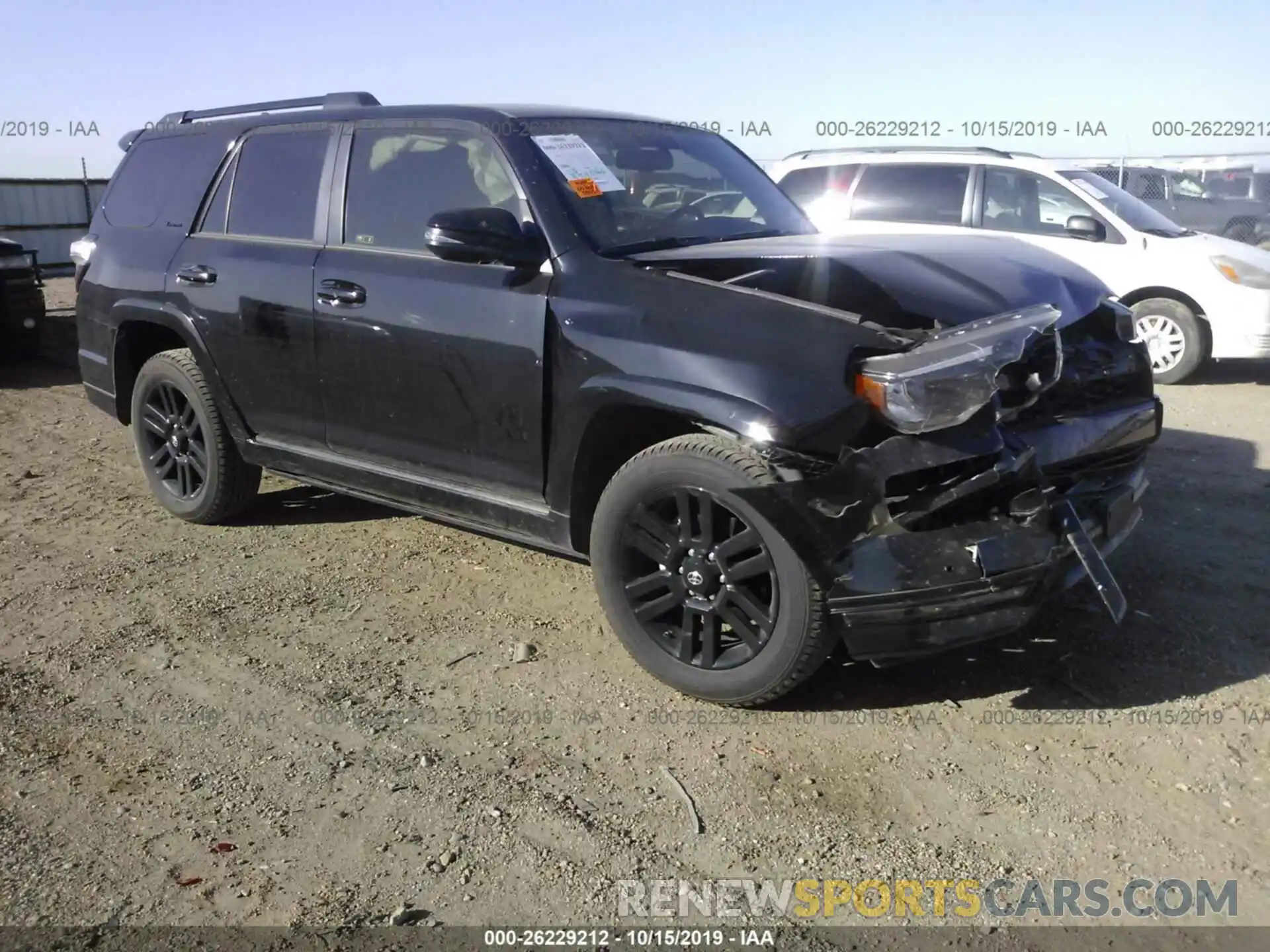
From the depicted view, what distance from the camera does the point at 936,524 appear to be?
3180 mm

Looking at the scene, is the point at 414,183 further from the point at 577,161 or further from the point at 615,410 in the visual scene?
the point at 615,410

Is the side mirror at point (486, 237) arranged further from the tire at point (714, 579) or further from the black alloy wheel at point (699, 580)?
the black alloy wheel at point (699, 580)

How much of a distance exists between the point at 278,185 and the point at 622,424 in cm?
224

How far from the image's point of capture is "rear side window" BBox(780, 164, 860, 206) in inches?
375

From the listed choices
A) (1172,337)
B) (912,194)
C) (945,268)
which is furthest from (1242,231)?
(945,268)

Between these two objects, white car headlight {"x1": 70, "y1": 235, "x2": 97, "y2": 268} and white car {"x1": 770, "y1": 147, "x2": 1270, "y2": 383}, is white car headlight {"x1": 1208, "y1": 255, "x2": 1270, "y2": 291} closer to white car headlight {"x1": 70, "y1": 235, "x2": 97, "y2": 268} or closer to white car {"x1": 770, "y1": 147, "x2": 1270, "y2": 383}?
white car {"x1": 770, "y1": 147, "x2": 1270, "y2": 383}

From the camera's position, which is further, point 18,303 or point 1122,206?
point 18,303

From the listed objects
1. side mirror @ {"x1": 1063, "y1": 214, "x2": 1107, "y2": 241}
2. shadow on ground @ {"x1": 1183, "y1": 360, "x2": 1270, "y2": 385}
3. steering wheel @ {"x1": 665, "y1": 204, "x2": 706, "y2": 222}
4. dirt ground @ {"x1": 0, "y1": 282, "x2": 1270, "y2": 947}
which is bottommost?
dirt ground @ {"x1": 0, "y1": 282, "x2": 1270, "y2": 947}

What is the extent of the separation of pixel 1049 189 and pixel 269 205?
659 cm

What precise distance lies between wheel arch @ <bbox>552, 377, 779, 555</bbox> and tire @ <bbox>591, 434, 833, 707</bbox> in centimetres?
10

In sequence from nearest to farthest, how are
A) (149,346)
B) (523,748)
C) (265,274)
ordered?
(523,748) → (265,274) → (149,346)

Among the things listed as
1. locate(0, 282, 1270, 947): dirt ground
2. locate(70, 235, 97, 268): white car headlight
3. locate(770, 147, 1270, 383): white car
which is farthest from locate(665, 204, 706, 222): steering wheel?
locate(770, 147, 1270, 383): white car

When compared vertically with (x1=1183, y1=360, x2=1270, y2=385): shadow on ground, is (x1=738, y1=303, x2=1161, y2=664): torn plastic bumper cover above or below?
above

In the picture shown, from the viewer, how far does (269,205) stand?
16.1ft
